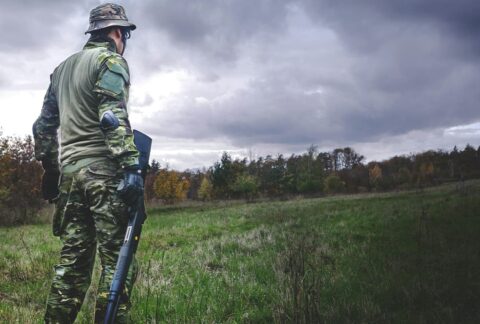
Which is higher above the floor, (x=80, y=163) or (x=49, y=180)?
(x=80, y=163)

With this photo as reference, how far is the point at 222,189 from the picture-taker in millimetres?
64562

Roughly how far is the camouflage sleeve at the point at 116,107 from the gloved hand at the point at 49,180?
113cm

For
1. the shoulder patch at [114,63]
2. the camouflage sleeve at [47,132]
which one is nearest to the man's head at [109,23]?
the shoulder patch at [114,63]

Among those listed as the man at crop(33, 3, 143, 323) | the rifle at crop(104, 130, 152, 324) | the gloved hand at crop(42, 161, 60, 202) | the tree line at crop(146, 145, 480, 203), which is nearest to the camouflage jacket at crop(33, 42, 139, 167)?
the man at crop(33, 3, 143, 323)

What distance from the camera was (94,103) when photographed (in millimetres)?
3445

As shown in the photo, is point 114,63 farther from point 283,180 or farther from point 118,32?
point 283,180

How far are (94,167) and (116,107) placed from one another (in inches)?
21.3

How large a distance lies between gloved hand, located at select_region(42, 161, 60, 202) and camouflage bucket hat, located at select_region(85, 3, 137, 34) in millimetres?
1389

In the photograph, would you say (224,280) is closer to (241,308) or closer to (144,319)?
(241,308)

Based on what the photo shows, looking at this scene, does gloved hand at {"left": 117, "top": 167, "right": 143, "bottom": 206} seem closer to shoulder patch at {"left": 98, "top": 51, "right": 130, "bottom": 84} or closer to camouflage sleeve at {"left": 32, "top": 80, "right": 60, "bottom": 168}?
shoulder patch at {"left": 98, "top": 51, "right": 130, "bottom": 84}

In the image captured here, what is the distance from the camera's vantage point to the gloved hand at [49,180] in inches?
156

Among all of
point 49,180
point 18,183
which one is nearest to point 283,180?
point 18,183

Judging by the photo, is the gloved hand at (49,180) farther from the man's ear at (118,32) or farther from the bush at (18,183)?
the bush at (18,183)

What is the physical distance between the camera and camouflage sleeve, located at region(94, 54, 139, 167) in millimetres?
3139
